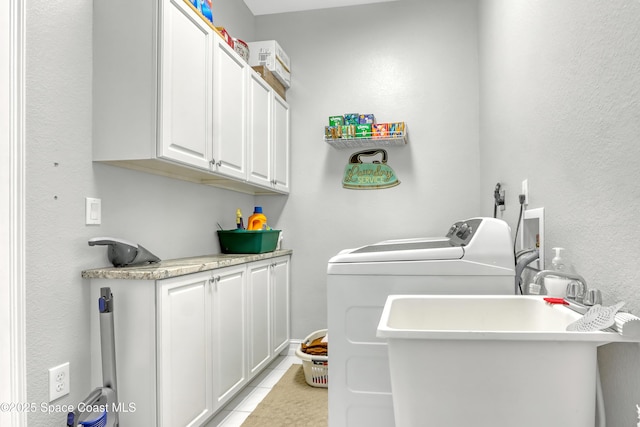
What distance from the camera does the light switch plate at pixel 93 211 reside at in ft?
5.84

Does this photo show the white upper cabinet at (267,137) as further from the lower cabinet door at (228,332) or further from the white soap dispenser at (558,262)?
the white soap dispenser at (558,262)

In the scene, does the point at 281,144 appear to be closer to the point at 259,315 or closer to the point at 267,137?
the point at 267,137

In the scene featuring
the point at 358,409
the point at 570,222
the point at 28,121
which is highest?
the point at 28,121

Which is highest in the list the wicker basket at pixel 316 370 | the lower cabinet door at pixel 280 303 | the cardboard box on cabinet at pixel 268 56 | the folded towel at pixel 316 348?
the cardboard box on cabinet at pixel 268 56

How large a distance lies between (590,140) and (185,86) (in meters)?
1.72

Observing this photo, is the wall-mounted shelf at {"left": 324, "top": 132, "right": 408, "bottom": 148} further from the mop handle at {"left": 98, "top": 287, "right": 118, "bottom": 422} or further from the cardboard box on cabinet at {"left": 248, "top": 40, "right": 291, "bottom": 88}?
the mop handle at {"left": 98, "top": 287, "right": 118, "bottom": 422}

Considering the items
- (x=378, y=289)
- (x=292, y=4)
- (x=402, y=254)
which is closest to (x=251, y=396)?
(x=378, y=289)

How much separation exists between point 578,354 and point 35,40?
6.51ft

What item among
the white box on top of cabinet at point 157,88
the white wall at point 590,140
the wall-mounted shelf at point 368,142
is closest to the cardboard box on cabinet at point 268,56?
the wall-mounted shelf at point 368,142

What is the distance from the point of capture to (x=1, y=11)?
147 cm

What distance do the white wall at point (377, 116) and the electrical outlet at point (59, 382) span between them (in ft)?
6.89

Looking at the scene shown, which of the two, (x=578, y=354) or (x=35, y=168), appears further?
(x=35, y=168)

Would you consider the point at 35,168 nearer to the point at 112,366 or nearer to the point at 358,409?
the point at 112,366

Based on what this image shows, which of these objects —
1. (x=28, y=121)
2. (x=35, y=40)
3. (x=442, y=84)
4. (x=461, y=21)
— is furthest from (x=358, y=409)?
(x=461, y=21)
